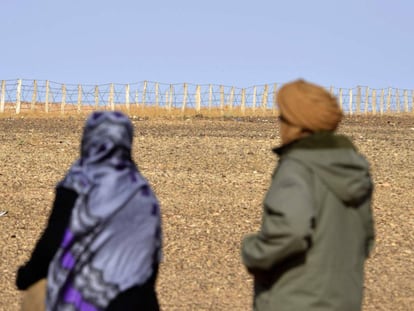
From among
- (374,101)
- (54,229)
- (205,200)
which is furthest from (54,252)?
(374,101)

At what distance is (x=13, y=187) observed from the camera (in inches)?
596

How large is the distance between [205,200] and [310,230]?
10.2 metres

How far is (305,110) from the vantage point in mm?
4164

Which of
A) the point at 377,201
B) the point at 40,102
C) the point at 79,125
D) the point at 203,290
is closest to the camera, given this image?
the point at 203,290

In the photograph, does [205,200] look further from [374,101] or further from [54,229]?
[374,101]

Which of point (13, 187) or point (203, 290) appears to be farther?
point (13, 187)

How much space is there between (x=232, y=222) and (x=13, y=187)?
12.1 ft

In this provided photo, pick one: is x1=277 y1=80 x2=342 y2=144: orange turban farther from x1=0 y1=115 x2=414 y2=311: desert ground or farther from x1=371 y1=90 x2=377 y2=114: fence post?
x1=371 y1=90 x2=377 y2=114: fence post

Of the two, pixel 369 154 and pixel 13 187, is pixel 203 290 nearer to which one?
pixel 13 187

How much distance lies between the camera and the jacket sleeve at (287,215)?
4070mm

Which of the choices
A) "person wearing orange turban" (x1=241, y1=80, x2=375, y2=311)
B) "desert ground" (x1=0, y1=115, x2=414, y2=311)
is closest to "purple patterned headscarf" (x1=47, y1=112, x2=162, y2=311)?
"person wearing orange turban" (x1=241, y1=80, x2=375, y2=311)

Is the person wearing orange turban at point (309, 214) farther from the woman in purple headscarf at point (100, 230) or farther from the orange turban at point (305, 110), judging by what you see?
the woman in purple headscarf at point (100, 230)

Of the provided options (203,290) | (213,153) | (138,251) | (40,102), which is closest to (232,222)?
(203,290)

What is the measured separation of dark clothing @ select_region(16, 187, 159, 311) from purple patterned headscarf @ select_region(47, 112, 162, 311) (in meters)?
0.03
